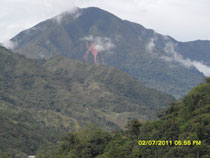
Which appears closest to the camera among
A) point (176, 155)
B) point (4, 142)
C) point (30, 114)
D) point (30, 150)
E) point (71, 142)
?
point (176, 155)

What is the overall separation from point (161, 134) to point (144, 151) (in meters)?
6.57

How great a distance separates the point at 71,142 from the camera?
100 metres

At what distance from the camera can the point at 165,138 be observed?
74312 mm

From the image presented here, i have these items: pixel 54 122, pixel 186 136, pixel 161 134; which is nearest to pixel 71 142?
pixel 161 134

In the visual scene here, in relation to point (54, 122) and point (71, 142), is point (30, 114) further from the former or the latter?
point (71, 142)

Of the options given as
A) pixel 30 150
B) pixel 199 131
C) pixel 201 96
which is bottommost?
pixel 30 150

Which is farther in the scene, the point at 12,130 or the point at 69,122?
the point at 69,122

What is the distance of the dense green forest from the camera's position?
220ft

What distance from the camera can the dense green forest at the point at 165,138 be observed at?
6700 cm

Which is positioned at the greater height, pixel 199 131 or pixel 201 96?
pixel 201 96
